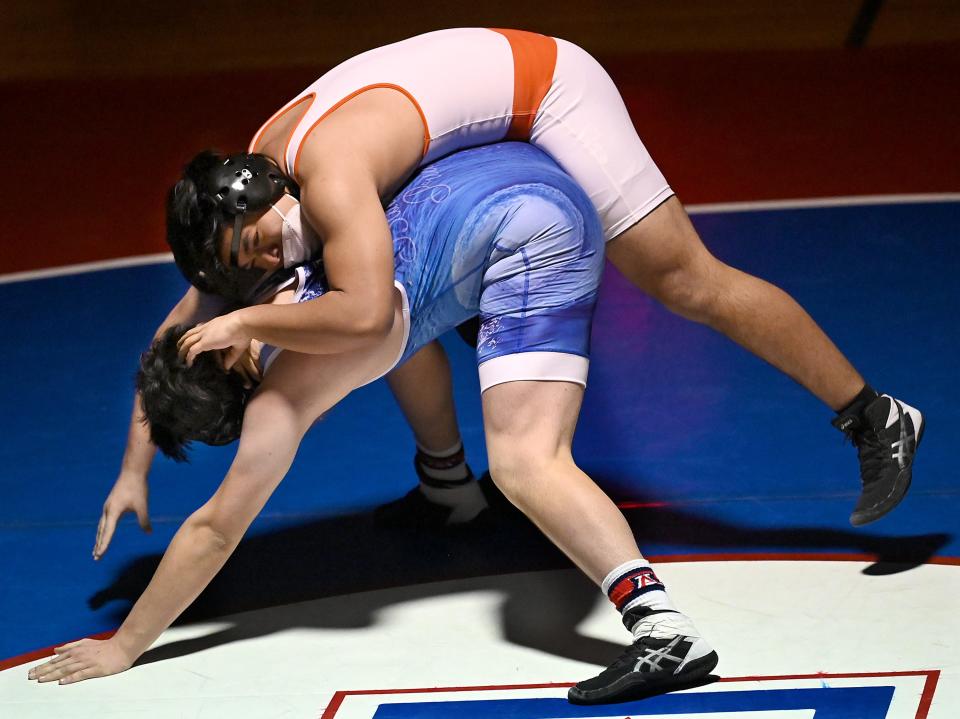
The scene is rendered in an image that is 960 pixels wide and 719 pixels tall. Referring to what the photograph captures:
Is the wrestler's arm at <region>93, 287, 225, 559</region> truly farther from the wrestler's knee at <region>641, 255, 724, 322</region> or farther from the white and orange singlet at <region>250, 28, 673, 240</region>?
the wrestler's knee at <region>641, 255, 724, 322</region>

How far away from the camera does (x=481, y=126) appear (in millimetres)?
2965

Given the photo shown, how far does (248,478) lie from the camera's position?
2.76m

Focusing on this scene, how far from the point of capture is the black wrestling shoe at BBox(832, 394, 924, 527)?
10.3 feet

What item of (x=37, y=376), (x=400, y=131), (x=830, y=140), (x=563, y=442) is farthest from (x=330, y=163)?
(x=830, y=140)

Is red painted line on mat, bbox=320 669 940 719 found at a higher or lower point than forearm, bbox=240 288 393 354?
lower

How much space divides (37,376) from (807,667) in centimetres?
273

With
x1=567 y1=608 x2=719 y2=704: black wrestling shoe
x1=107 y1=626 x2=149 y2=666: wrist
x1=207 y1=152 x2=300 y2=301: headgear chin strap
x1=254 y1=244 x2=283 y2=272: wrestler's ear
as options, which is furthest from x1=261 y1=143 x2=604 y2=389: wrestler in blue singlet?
x1=107 y1=626 x2=149 y2=666: wrist

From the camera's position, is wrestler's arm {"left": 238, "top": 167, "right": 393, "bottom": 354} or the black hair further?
the black hair

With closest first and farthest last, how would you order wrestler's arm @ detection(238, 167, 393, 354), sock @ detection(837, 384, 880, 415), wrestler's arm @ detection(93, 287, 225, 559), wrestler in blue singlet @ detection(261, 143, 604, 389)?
wrestler's arm @ detection(238, 167, 393, 354), wrestler in blue singlet @ detection(261, 143, 604, 389), wrestler's arm @ detection(93, 287, 225, 559), sock @ detection(837, 384, 880, 415)

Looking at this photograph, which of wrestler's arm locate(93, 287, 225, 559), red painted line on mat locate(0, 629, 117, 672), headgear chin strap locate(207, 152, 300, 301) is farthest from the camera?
wrestler's arm locate(93, 287, 225, 559)

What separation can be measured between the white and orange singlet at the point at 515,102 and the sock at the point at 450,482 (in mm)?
754

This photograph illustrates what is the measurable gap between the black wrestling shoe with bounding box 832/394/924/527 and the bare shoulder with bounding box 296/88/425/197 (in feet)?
4.04

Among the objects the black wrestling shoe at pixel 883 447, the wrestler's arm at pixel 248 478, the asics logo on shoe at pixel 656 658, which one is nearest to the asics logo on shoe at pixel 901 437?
the black wrestling shoe at pixel 883 447

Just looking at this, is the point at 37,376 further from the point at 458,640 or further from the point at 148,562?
the point at 458,640
